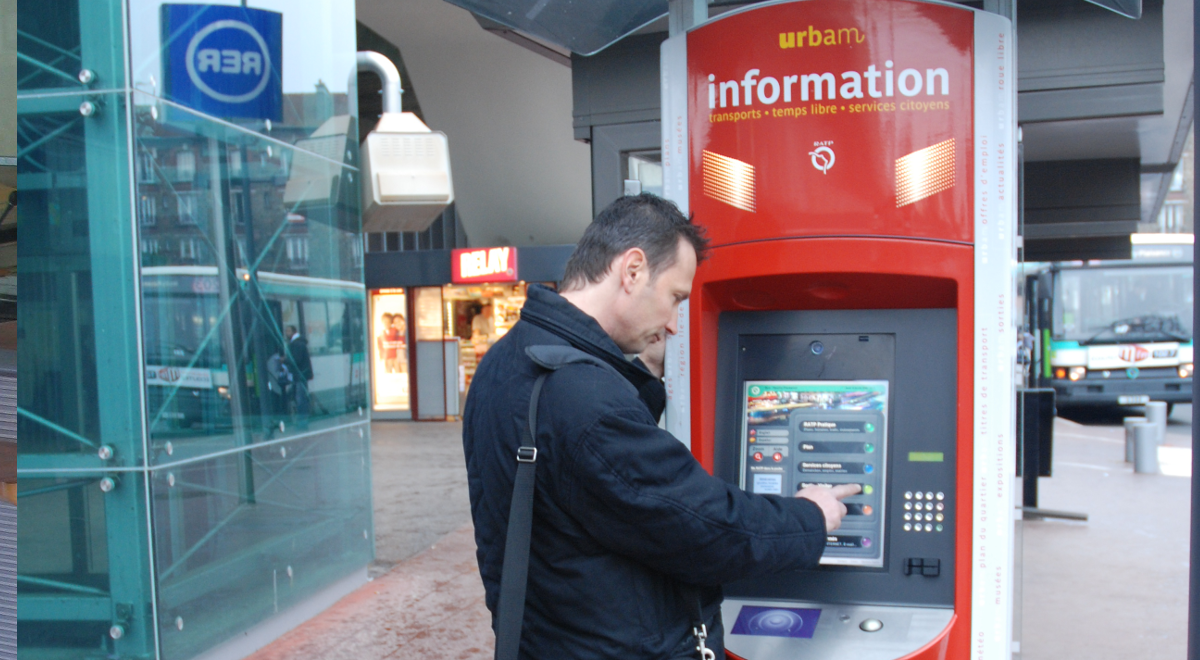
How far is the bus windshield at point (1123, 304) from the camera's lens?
44.4 feet

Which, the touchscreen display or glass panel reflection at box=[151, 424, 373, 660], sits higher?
the touchscreen display

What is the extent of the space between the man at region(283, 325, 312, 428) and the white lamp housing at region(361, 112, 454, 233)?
1.04 m

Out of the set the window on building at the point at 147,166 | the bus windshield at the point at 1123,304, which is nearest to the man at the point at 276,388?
the window on building at the point at 147,166

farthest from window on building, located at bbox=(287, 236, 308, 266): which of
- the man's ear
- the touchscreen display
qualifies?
the man's ear

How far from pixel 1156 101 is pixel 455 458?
8.10 meters

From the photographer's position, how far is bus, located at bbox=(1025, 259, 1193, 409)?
13.3m

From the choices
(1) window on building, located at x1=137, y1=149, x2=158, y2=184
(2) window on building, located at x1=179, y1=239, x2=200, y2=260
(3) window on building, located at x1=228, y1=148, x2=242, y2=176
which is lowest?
(2) window on building, located at x1=179, y1=239, x2=200, y2=260

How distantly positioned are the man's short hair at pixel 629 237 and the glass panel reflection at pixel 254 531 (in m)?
2.83

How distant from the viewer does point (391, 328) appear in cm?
1498

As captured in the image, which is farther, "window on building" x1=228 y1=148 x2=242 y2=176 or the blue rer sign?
"window on building" x1=228 y1=148 x2=242 y2=176

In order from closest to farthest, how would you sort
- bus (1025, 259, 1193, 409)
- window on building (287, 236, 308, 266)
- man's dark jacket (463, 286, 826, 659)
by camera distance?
man's dark jacket (463, 286, 826, 659), window on building (287, 236, 308, 266), bus (1025, 259, 1193, 409)

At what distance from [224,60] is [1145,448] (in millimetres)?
9277

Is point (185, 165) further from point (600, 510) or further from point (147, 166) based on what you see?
point (600, 510)

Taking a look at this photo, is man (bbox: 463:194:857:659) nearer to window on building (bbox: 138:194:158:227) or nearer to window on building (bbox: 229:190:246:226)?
window on building (bbox: 138:194:158:227)
